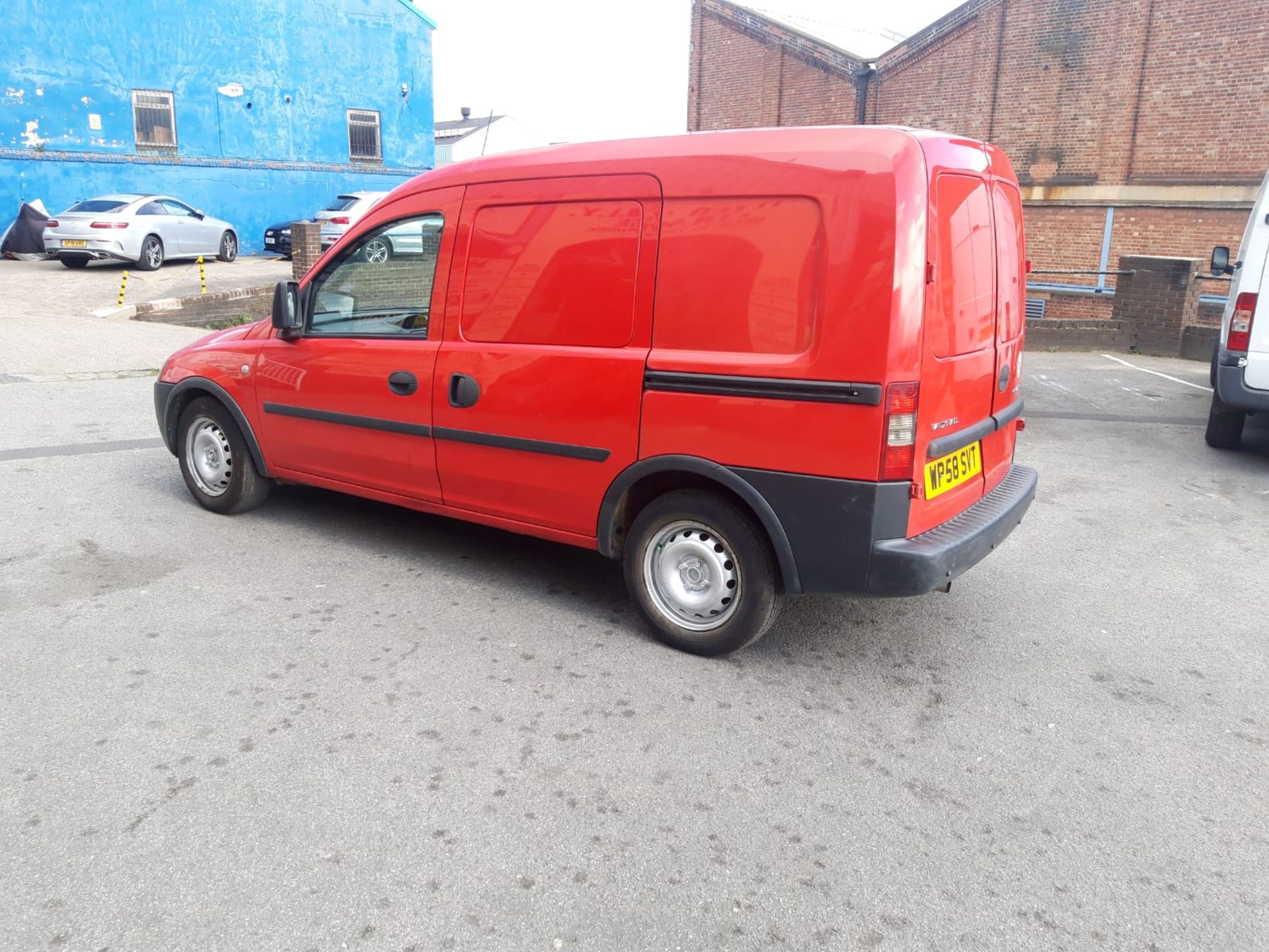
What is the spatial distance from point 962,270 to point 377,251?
111 inches

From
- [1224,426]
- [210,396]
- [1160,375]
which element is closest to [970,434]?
[210,396]

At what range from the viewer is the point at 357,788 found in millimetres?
3104

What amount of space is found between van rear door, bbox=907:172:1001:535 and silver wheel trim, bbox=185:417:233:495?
13.2 ft

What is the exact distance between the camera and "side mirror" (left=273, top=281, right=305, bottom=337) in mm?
5168

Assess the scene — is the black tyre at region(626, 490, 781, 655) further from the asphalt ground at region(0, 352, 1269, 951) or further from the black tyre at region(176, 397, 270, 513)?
the black tyre at region(176, 397, 270, 513)

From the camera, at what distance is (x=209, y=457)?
19.7 ft

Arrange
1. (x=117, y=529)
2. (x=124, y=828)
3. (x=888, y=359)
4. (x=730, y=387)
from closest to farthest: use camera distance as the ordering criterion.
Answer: (x=124, y=828) < (x=888, y=359) < (x=730, y=387) < (x=117, y=529)

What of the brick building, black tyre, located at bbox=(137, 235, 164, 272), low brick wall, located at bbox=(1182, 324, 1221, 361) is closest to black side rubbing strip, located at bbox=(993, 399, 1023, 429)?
low brick wall, located at bbox=(1182, 324, 1221, 361)

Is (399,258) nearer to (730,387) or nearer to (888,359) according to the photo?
(730,387)

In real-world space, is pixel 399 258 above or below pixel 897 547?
above

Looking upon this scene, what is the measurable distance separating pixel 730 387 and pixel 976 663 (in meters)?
1.60

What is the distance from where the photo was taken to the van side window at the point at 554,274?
13.4ft

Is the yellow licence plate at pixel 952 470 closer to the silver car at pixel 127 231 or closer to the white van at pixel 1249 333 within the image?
the white van at pixel 1249 333

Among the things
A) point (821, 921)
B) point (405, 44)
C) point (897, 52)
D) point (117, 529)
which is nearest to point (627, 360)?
point (821, 921)
